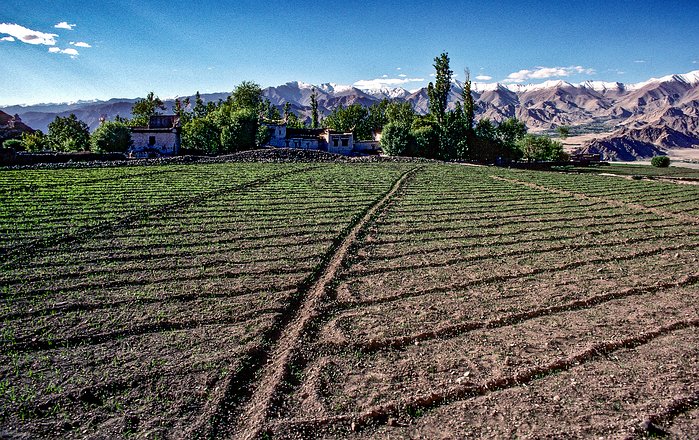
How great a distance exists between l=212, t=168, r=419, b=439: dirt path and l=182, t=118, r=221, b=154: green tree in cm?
5184

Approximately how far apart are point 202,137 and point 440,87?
36909mm

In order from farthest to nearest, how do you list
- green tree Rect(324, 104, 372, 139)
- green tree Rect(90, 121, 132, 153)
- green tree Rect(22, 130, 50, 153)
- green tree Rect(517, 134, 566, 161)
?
1. green tree Rect(324, 104, 372, 139)
2. green tree Rect(517, 134, 566, 161)
3. green tree Rect(22, 130, 50, 153)
4. green tree Rect(90, 121, 132, 153)

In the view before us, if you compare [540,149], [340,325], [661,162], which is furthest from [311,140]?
[340,325]

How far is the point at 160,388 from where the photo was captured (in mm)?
8367

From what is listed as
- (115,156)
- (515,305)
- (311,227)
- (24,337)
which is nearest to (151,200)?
(311,227)

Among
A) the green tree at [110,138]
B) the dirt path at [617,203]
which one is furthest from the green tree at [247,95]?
the dirt path at [617,203]

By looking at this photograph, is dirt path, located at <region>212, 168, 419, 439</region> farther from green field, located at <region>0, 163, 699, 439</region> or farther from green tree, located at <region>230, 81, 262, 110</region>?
green tree, located at <region>230, 81, 262, 110</region>

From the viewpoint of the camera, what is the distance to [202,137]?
6319 cm

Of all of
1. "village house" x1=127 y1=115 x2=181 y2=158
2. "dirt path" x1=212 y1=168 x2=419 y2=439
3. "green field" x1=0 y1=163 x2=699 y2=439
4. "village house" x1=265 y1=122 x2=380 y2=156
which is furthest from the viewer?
"village house" x1=265 y1=122 x2=380 y2=156

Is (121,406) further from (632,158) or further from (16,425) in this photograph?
(632,158)

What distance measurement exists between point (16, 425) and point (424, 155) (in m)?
59.7

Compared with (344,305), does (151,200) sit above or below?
above

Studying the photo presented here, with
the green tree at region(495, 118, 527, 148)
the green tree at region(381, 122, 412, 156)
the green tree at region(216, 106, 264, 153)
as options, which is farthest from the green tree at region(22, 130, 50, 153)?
the green tree at region(495, 118, 527, 148)

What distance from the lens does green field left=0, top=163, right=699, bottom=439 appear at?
776cm
